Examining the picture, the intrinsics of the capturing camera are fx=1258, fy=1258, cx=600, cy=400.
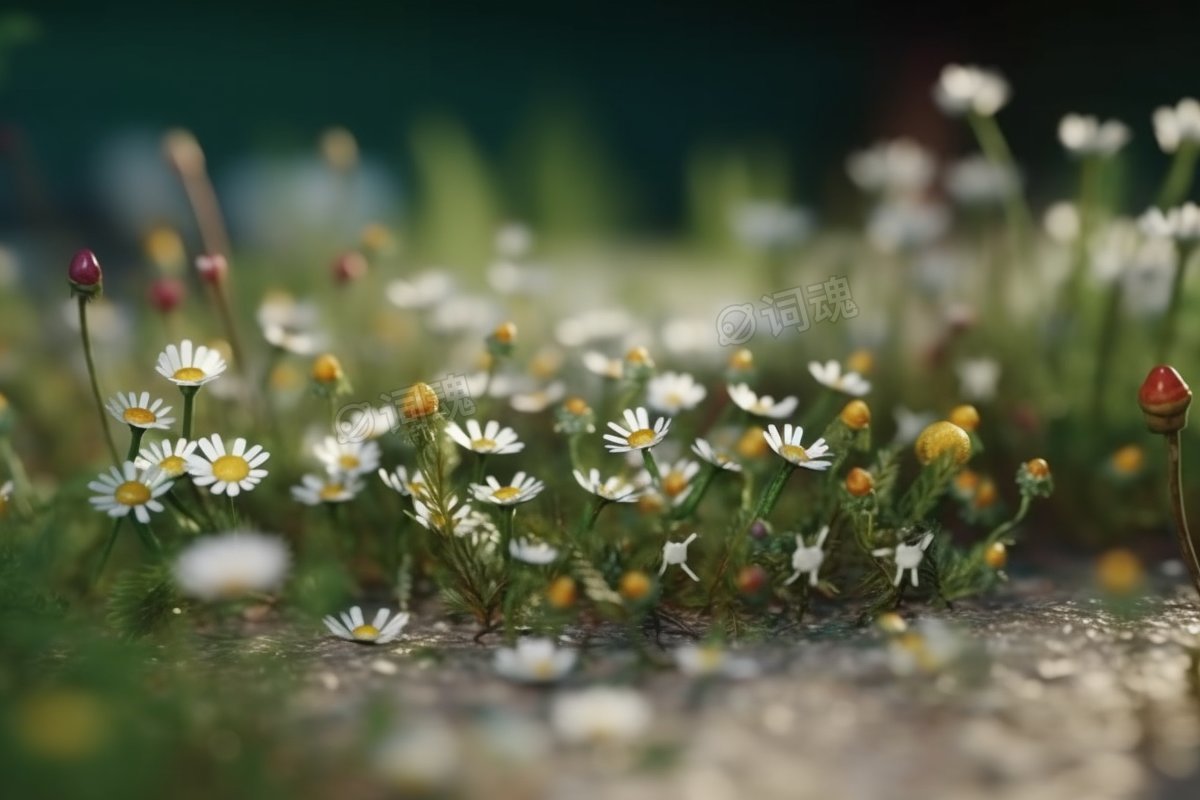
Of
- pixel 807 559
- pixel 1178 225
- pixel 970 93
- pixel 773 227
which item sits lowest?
pixel 807 559

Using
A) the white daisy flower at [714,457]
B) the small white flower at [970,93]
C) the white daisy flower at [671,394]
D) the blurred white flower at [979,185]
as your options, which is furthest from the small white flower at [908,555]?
the blurred white flower at [979,185]

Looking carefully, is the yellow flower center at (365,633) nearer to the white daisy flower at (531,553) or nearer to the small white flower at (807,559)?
the white daisy flower at (531,553)

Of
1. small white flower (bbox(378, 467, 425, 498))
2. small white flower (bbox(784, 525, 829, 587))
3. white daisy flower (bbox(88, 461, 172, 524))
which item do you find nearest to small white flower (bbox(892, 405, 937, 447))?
small white flower (bbox(784, 525, 829, 587))

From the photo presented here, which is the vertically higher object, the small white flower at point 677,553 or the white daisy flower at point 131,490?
the white daisy flower at point 131,490

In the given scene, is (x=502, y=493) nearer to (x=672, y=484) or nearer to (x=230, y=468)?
(x=672, y=484)

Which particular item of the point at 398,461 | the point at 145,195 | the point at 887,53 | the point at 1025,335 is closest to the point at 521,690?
the point at 398,461

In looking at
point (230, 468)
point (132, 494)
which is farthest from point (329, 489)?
point (132, 494)

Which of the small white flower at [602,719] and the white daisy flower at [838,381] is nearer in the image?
the small white flower at [602,719]
